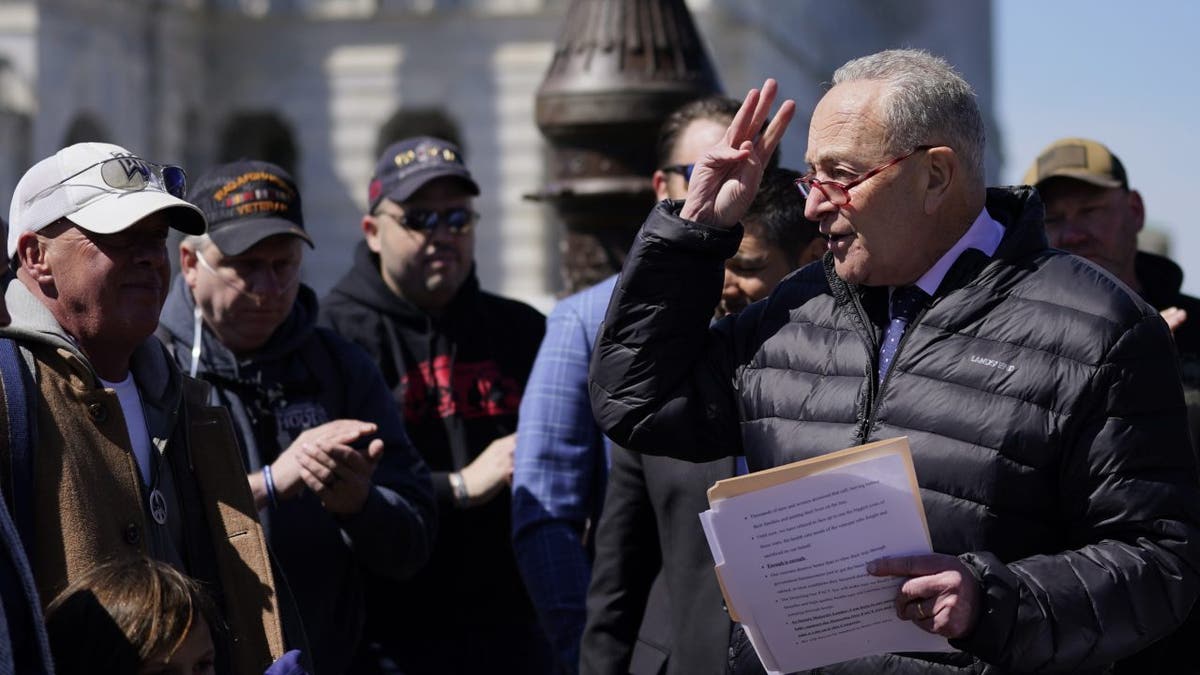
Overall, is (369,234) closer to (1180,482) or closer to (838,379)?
(838,379)

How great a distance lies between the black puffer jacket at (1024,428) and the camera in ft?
Answer: 9.88

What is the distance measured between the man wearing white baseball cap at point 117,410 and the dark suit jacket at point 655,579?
880 millimetres

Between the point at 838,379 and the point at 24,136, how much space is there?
80.1 feet

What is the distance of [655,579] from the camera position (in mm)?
4320

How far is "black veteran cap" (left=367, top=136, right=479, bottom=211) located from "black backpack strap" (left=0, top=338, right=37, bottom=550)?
7.85ft

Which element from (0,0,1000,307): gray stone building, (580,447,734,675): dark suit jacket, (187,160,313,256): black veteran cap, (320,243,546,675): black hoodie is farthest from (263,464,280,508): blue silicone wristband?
(0,0,1000,307): gray stone building

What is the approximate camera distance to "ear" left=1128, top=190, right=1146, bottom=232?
5859 mm

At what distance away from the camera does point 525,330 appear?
18.7ft

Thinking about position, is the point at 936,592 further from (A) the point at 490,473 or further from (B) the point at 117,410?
(A) the point at 490,473

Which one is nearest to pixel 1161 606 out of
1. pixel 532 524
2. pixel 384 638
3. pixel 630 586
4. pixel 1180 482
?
pixel 1180 482

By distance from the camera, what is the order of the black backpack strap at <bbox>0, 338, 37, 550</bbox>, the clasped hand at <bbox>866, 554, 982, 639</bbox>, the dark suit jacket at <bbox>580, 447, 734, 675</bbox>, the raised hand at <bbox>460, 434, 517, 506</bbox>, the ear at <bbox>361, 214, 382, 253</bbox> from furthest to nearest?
the ear at <bbox>361, 214, 382, 253</bbox> → the raised hand at <bbox>460, 434, 517, 506</bbox> → the dark suit jacket at <bbox>580, 447, 734, 675</bbox> → the black backpack strap at <bbox>0, 338, 37, 550</bbox> → the clasped hand at <bbox>866, 554, 982, 639</bbox>

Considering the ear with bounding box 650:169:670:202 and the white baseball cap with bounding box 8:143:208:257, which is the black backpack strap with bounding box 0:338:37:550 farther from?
the ear with bounding box 650:169:670:202

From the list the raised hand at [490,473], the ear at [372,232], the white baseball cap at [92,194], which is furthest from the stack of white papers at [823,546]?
the ear at [372,232]

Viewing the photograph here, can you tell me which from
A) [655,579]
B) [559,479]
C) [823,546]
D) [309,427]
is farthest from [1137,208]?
[823,546]
